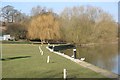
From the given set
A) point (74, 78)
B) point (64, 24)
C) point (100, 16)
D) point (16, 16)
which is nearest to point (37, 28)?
point (64, 24)

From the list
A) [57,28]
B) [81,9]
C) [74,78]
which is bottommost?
[74,78]

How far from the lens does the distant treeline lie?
63125mm

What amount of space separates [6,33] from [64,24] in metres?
21.9

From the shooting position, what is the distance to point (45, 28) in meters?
62.6

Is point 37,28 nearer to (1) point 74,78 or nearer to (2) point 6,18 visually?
(2) point 6,18

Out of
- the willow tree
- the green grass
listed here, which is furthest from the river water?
the willow tree

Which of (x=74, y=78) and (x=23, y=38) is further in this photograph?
(x=23, y=38)

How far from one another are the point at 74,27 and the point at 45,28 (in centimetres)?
737

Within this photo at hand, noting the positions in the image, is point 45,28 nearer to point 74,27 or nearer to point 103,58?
point 74,27

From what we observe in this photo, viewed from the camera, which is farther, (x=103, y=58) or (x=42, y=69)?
(x=103, y=58)

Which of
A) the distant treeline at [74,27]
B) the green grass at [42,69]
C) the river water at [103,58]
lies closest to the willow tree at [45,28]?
the distant treeline at [74,27]

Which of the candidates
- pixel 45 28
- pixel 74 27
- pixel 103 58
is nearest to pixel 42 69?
pixel 103 58

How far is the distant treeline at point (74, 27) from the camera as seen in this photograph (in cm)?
6312

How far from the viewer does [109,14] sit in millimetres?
72812
